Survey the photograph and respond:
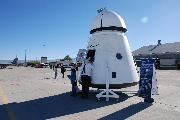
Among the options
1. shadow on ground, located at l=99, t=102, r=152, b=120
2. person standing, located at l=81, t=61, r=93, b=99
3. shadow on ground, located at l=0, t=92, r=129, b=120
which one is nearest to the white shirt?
person standing, located at l=81, t=61, r=93, b=99

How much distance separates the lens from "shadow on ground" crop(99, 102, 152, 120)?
9227 millimetres

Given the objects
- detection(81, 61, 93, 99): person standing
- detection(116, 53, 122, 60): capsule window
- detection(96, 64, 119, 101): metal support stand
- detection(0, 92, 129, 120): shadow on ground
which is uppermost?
detection(116, 53, 122, 60): capsule window

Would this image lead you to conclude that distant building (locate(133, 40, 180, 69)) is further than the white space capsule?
Yes

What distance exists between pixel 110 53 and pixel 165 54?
48.1 metres

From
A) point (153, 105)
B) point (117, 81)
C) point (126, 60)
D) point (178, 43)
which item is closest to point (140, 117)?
point (153, 105)

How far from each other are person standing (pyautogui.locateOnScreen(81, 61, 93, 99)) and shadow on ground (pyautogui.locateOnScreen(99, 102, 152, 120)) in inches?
117

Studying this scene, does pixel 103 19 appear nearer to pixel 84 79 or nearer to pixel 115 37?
pixel 115 37

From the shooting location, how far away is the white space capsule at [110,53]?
1398cm

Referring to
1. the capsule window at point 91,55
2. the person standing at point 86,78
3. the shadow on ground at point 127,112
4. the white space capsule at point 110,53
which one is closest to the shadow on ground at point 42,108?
the person standing at point 86,78

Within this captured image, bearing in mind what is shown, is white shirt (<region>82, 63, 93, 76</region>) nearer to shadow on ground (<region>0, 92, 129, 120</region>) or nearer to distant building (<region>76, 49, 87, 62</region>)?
distant building (<region>76, 49, 87, 62</region>)

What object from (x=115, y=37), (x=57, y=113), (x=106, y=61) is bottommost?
(x=57, y=113)

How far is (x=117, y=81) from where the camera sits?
13875 millimetres

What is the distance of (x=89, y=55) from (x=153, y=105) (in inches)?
203

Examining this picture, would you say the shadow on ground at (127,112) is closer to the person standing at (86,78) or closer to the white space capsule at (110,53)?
the white space capsule at (110,53)
